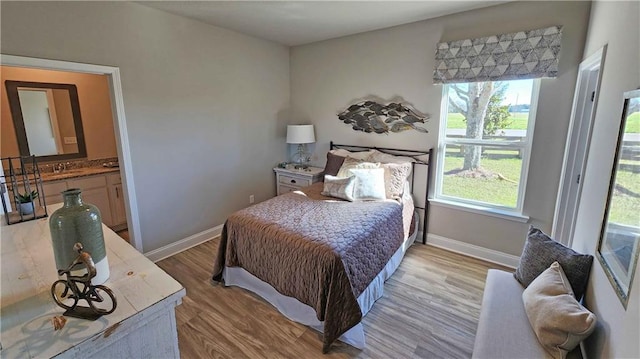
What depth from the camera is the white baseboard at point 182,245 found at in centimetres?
304

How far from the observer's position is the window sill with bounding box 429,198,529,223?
110 inches

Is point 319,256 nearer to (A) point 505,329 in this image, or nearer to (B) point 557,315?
(A) point 505,329

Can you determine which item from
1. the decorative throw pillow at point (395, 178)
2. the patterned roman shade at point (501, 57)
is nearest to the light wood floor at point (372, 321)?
the decorative throw pillow at point (395, 178)

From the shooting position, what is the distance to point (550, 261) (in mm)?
1676

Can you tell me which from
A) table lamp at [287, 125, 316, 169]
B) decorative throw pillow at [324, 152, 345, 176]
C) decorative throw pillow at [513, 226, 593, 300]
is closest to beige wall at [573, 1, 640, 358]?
decorative throw pillow at [513, 226, 593, 300]

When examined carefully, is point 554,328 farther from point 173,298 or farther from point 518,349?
point 173,298

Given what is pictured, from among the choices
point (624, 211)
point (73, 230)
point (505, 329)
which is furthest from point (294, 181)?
point (624, 211)

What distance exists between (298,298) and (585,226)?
1.99m

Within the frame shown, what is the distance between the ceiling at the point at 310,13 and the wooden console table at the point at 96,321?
95.1 inches

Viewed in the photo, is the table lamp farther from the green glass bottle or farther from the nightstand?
the green glass bottle

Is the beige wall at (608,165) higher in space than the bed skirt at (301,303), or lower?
higher

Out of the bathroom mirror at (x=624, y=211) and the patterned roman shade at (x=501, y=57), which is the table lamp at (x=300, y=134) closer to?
the patterned roman shade at (x=501, y=57)

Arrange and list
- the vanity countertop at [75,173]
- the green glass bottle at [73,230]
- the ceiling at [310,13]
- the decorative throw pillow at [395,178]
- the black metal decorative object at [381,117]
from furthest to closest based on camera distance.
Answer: the black metal decorative object at [381,117] → the vanity countertop at [75,173] → the decorative throw pillow at [395,178] → the ceiling at [310,13] → the green glass bottle at [73,230]

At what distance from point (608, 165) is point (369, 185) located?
1.76 meters
